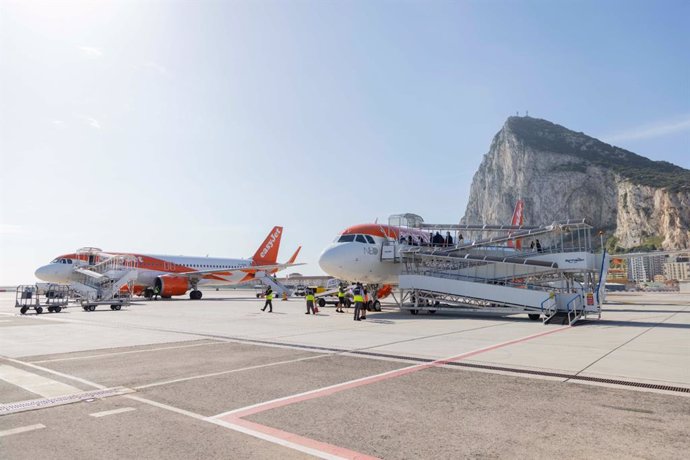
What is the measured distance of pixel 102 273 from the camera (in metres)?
38.7

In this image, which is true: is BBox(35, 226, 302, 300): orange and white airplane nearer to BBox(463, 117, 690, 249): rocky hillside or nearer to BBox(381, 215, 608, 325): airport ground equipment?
BBox(381, 215, 608, 325): airport ground equipment

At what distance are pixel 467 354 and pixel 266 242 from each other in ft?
155

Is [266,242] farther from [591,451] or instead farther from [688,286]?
[688,286]

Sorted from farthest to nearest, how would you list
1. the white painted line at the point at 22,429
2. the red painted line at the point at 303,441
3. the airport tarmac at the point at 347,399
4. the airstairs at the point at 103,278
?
the airstairs at the point at 103,278 < the white painted line at the point at 22,429 < the airport tarmac at the point at 347,399 < the red painted line at the point at 303,441

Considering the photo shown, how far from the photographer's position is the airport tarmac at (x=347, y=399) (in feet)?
14.4

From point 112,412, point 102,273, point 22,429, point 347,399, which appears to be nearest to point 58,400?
point 112,412

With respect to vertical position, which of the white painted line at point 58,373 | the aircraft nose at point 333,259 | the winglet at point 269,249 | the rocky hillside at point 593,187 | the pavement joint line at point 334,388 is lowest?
the pavement joint line at point 334,388

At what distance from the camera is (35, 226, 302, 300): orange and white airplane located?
40281 millimetres

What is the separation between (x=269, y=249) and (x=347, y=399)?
165ft

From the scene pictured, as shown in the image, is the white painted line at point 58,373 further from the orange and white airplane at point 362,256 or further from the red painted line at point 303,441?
the orange and white airplane at point 362,256

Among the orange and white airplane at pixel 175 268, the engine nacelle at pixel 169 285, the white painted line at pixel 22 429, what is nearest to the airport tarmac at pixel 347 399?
the white painted line at pixel 22 429

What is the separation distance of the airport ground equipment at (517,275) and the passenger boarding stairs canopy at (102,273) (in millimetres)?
21633

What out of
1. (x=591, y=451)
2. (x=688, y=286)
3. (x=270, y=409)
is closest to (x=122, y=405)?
(x=270, y=409)

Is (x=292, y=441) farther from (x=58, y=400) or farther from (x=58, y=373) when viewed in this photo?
(x=58, y=373)
